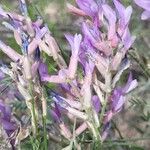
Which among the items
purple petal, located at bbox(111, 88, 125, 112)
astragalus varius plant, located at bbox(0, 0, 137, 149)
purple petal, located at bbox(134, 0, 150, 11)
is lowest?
purple petal, located at bbox(111, 88, 125, 112)

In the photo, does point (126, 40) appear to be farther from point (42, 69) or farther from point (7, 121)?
point (7, 121)

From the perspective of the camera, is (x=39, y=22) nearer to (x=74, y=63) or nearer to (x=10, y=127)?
(x=74, y=63)

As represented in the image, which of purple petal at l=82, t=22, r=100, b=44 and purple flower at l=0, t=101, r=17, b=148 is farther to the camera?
purple flower at l=0, t=101, r=17, b=148

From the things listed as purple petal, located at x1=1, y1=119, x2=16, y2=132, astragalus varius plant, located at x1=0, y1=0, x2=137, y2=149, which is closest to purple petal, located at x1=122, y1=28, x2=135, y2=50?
astragalus varius plant, located at x1=0, y1=0, x2=137, y2=149

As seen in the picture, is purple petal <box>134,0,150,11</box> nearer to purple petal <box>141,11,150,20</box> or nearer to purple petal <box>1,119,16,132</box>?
purple petal <box>141,11,150,20</box>

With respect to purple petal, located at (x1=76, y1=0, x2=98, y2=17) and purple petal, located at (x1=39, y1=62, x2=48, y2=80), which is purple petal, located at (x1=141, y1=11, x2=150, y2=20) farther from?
purple petal, located at (x1=39, y1=62, x2=48, y2=80)

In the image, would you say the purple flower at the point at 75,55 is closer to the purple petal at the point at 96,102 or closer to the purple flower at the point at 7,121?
the purple petal at the point at 96,102

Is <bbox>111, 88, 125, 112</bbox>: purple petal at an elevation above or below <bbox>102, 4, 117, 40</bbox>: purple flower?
below

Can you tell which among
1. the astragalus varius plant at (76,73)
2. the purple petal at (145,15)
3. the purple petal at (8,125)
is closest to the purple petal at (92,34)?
the astragalus varius plant at (76,73)

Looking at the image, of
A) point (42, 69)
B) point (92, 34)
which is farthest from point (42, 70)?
point (92, 34)
